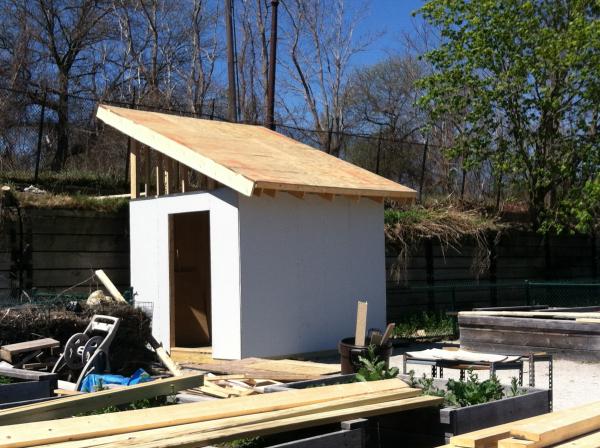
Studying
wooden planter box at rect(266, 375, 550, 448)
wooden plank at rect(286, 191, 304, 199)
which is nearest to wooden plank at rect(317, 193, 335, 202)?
wooden plank at rect(286, 191, 304, 199)

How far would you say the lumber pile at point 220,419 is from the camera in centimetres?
475

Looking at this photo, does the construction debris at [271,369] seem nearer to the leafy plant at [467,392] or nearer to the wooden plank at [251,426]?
the leafy plant at [467,392]

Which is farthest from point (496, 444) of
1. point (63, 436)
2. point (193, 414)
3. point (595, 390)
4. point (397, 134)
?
point (397, 134)

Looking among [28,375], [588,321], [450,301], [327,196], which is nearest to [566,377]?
[588,321]

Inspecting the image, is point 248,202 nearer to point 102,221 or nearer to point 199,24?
point 102,221

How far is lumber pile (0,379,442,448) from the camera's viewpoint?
15.6ft

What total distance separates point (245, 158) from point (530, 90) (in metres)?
10.6

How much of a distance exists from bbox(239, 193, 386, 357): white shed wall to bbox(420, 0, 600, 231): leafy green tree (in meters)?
7.89

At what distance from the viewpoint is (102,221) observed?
14.6 meters

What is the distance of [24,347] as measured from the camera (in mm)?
9773

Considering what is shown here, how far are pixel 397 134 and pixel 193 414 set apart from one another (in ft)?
99.9

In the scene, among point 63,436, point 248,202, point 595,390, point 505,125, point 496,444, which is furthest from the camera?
point 505,125

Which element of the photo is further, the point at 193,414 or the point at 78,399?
the point at 78,399

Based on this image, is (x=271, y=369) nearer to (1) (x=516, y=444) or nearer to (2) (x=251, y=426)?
(2) (x=251, y=426)
